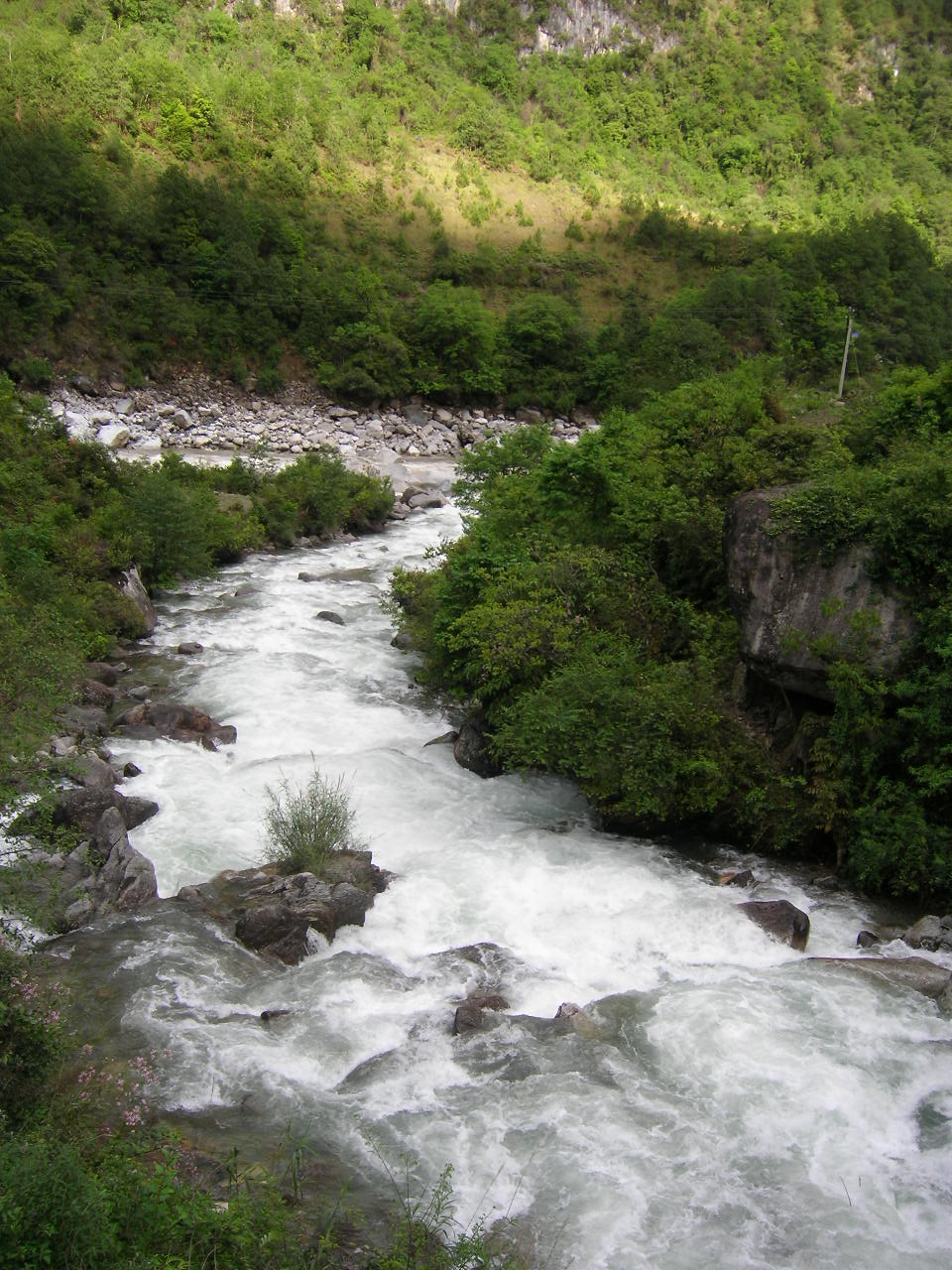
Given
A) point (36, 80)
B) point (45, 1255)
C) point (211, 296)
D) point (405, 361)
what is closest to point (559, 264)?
point (405, 361)

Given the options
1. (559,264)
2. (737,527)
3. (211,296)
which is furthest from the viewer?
(559,264)

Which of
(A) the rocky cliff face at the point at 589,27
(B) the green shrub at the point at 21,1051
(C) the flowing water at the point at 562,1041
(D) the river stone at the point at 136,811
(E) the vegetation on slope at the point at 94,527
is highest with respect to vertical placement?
(A) the rocky cliff face at the point at 589,27

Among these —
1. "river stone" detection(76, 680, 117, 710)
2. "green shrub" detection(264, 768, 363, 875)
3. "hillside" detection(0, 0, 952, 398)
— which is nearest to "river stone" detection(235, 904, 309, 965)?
"green shrub" detection(264, 768, 363, 875)

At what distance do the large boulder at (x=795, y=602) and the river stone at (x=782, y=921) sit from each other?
9.77 ft

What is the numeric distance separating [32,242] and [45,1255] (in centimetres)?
4835

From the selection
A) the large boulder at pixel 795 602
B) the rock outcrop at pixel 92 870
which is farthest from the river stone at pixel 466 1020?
the large boulder at pixel 795 602

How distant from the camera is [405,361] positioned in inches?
2126

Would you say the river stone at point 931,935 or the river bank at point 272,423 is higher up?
the river bank at point 272,423

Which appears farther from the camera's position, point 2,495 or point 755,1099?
point 2,495

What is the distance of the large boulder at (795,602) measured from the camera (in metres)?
12.5

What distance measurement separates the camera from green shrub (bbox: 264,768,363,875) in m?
12.2

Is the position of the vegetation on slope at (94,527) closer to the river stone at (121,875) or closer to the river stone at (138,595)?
the river stone at (138,595)

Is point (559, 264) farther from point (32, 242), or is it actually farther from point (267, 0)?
point (267, 0)

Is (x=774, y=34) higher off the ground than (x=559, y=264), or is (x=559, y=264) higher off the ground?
(x=774, y=34)
